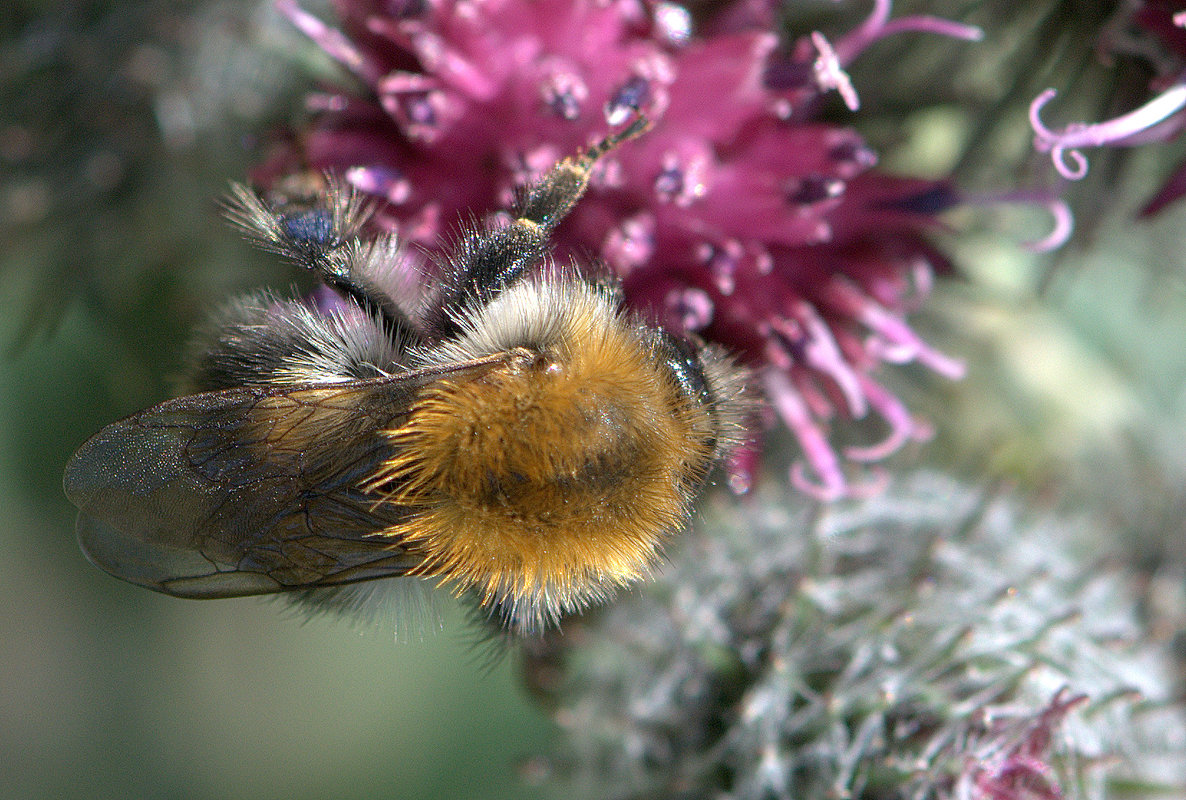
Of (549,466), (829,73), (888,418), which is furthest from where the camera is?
(888,418)

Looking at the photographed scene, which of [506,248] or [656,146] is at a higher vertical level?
[506,248]

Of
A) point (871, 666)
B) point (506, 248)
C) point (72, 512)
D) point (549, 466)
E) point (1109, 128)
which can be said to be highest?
point (506, 248)

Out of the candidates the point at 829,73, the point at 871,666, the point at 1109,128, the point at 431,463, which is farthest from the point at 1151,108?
the point at 431,463

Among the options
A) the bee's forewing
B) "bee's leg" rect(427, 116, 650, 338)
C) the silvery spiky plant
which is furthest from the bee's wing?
the silvery spiky plant

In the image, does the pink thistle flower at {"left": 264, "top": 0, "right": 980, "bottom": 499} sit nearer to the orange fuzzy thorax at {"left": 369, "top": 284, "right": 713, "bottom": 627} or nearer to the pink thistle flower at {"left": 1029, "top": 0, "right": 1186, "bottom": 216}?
the pink thistle flower at {"left": 1029, "top": 0, "right": 1186, "bottom": 216}

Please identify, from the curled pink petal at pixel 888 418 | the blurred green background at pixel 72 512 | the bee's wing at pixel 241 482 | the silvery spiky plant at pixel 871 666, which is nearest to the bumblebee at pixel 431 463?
the bee's wing at pixel 241 482

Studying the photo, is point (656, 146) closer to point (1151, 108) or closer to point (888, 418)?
point (888, 418)

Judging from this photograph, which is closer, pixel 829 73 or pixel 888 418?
pixel 829 73

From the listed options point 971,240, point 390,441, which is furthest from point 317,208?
point 971,240
